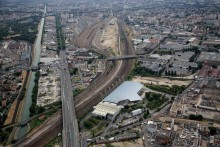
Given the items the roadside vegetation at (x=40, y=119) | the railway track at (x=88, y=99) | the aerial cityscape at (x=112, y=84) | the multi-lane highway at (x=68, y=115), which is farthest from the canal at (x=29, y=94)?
the multi-lane highway at (x=68, y=115)

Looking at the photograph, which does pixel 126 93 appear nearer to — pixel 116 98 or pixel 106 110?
pixel 116 98

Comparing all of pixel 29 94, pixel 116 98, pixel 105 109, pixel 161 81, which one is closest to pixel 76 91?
pixel 116 98

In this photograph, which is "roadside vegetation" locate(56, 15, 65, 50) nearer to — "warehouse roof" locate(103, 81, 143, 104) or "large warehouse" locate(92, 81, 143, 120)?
"warehouse roof" locate(103, 81, 143, 104)

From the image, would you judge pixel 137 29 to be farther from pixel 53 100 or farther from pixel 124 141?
pixel 124 141

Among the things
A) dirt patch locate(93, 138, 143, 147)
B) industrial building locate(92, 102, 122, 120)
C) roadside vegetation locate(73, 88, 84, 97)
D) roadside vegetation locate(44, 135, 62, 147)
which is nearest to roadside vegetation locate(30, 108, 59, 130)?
roadside vegetation locate(44, 135, 62, 147)

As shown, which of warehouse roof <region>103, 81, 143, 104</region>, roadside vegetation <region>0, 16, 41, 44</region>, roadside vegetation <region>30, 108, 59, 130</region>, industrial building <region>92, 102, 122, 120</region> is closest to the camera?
roadside vegetation <region>30, 108, 59, 130</region>

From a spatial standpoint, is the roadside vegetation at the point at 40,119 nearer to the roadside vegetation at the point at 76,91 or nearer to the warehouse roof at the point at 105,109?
the roadside vegetation at the point at 76,91
